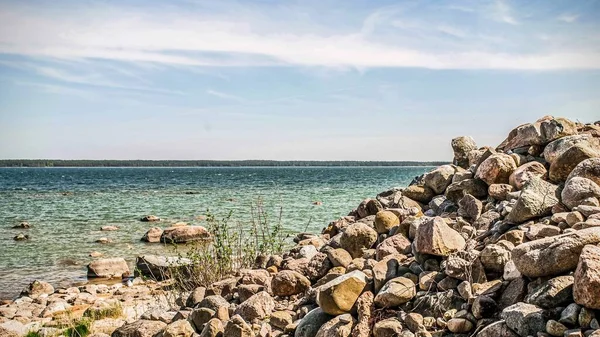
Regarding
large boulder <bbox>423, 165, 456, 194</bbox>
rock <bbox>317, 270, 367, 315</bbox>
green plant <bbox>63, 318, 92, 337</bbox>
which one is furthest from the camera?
large boulder <bbox>423, 165, 456, 194</bbox>

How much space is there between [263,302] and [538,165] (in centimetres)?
440

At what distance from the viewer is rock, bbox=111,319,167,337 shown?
723 centimetres

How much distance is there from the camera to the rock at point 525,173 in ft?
24.6

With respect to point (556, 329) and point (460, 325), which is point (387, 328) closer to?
point (460, 325)

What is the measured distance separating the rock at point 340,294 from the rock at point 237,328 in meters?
0.97

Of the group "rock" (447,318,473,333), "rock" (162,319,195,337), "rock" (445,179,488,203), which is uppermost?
"rock" (445,179,488,203)

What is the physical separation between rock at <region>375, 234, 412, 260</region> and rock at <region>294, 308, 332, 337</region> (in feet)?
4.19

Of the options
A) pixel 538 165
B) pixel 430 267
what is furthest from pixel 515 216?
pixel 538 165

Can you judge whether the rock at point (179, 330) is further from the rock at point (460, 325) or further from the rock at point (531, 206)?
the rock at point (531, 206)

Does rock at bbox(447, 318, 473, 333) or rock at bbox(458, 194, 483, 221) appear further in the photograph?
rock at bbox(458, 194, 483, 221)

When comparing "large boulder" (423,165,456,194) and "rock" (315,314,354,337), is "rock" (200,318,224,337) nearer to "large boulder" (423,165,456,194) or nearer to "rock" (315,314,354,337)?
"rock" (315,314,354,337)

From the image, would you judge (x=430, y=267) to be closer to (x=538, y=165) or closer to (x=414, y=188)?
(x=538, y=165)

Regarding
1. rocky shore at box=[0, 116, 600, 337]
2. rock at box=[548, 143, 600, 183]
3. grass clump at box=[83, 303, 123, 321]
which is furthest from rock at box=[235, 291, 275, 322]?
grass clump at box=[83, 303, 123, 321]

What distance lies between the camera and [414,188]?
9.71 metres
